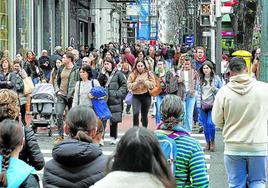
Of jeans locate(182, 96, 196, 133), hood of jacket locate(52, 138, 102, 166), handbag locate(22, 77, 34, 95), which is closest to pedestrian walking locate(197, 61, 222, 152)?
jeans locate(182, 96, 196, 133)

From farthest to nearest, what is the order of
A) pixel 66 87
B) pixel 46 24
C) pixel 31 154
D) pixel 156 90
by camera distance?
pixel 46 24 → pixel 156 90 → pixel 66 87 → pixel 31 154

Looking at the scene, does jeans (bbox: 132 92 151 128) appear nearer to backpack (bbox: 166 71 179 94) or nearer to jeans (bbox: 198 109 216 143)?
backpack (bbox: 166 71 179 94)

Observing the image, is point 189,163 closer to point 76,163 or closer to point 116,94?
point 76,163

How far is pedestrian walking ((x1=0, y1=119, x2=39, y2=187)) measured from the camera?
4.49 m

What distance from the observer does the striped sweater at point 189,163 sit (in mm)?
5047

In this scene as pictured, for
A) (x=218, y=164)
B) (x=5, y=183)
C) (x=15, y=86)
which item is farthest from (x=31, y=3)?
(x=5, y=183)

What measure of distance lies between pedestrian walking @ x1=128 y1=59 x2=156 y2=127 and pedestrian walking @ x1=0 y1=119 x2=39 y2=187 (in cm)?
917

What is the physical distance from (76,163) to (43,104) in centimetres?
1079

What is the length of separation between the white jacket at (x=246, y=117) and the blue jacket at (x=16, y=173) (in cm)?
273

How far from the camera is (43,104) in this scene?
15164 millimetres

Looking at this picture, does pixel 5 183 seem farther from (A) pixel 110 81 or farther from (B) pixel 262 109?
(A) pixel 110 81

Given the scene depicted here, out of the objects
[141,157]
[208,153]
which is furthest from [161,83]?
[141,157]

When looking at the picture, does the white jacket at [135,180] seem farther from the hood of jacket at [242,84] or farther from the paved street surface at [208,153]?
the paved street surface at [208,153]

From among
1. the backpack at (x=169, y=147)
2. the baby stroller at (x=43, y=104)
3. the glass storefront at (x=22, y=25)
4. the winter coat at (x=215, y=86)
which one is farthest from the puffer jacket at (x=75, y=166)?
the glass storefront at (x=22, y=25)
